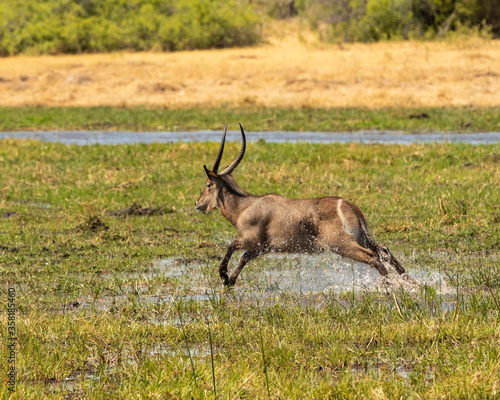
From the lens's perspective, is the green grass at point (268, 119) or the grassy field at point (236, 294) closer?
the grassy field at point (236, 294)

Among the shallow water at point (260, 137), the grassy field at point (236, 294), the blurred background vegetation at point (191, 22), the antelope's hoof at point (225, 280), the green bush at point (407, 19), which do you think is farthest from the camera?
the blurred background vegetation at point (191, 22)

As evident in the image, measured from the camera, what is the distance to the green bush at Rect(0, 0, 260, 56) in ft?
157

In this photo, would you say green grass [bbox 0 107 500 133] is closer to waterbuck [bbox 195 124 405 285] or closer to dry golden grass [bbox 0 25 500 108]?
dry golden grass [bbox 0 25 500 108]

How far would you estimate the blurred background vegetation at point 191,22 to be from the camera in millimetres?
44094

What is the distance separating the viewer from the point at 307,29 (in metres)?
52.2

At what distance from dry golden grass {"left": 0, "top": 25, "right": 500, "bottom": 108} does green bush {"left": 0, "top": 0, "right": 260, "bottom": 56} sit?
4504mm

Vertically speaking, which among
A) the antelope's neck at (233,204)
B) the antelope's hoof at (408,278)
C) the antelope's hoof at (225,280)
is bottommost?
the antelope's hoof at (225,280)

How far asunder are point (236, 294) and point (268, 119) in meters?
18.3

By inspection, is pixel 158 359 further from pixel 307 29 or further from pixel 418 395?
pixel 307 29

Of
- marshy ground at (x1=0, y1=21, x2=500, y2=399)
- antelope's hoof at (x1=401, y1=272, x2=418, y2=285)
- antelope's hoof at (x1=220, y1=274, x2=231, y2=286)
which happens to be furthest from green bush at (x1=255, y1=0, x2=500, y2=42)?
antelope's hoof at (x1=220, y1=274, x2=231, y2=286)

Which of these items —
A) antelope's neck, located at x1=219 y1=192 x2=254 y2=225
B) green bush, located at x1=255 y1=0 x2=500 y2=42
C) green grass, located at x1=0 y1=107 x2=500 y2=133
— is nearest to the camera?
antelope's neck, located at x1=219 y1=192 x2=254 y2=225

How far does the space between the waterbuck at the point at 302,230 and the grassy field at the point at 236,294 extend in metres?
0.22

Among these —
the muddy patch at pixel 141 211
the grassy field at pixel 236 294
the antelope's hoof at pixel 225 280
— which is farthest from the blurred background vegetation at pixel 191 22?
the antelope's hoof at pixel 225 280

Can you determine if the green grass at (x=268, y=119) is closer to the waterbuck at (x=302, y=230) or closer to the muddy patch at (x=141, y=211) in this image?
the muddy patch at (x=141, y=211)
